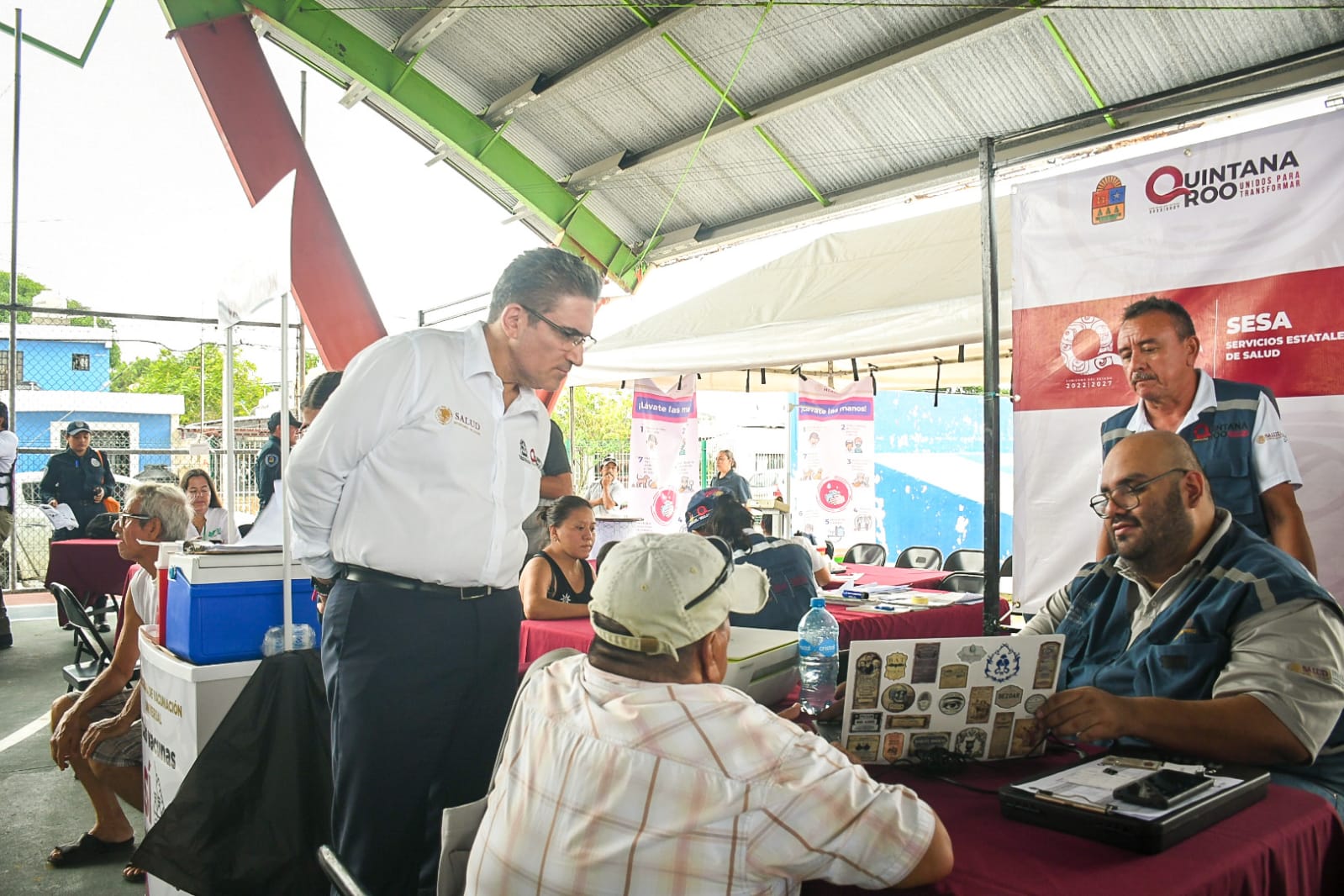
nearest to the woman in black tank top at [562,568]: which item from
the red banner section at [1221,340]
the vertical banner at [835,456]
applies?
the red banner section at [1221,340]

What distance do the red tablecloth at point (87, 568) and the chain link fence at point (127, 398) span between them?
62 cm

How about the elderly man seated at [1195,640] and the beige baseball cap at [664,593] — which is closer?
the beige baseball cap at [664,593]

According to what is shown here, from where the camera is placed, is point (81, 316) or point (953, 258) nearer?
point (953, 258)

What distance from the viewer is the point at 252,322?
366 inches

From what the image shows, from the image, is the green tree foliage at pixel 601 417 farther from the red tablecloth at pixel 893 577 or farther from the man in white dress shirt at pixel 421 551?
the man in white dress shirt at pixel 421 551

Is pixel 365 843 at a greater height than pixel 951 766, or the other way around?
pixel 951 766

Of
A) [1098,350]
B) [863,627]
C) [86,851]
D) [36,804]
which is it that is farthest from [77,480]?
[1098,350]

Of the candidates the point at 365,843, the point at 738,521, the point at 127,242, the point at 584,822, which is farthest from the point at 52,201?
the point at 584,822

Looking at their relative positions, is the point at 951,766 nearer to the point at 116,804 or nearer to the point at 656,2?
the point at 116,804

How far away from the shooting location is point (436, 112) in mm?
8969

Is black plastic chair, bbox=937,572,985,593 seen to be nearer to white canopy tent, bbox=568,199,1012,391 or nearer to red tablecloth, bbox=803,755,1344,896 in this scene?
white canopy tent, bbox=568,199,1012,391

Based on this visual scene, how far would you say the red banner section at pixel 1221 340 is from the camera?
229 centimetres

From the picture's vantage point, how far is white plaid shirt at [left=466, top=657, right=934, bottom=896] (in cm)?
105

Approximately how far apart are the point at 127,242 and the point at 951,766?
1832cm
